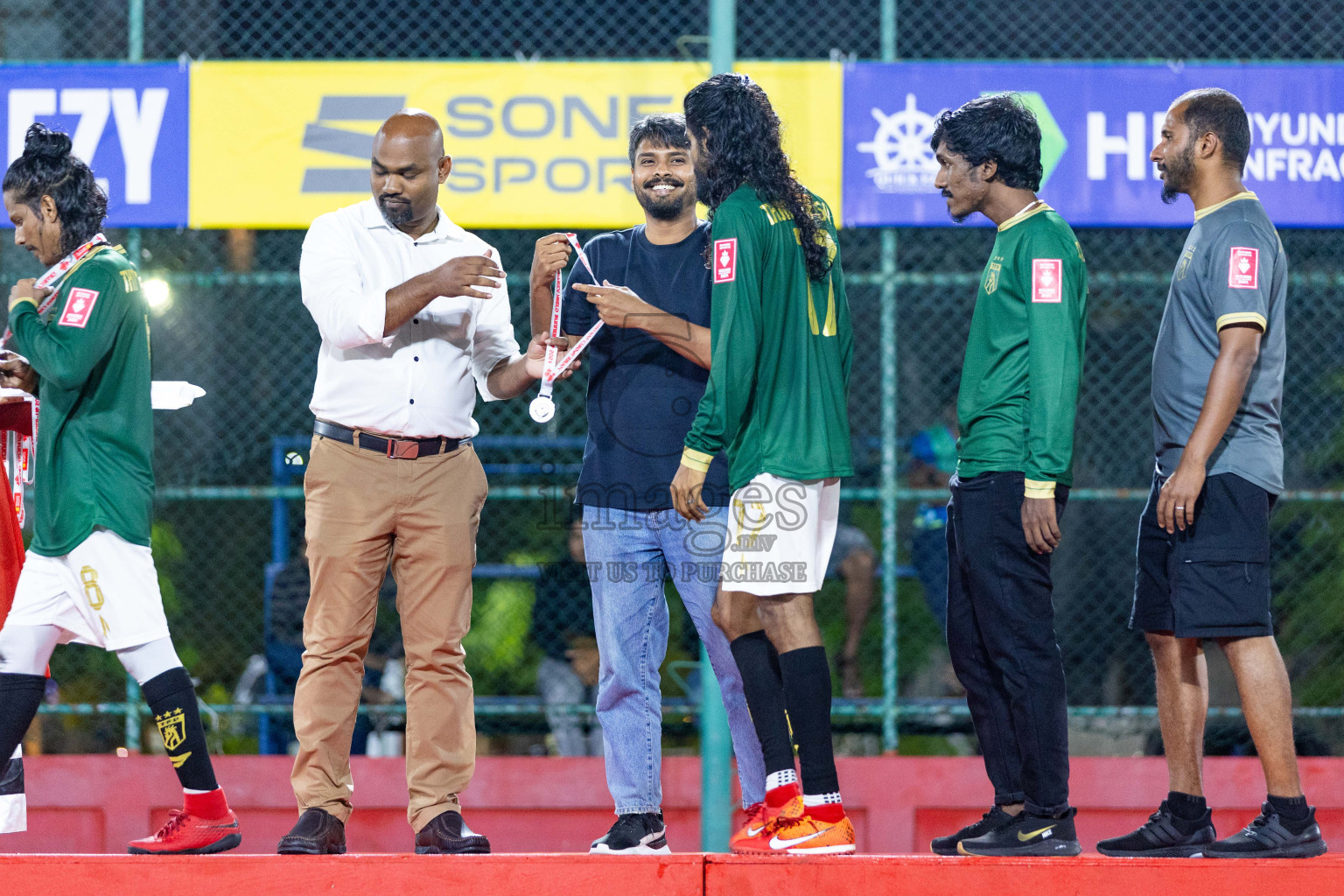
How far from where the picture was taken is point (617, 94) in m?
5.95

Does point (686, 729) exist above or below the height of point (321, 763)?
below

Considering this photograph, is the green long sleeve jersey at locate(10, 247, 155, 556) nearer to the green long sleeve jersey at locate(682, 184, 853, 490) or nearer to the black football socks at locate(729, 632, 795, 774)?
the green long sleeve jersey at locate(682, 184, 853, 490)

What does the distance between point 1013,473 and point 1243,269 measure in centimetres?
83

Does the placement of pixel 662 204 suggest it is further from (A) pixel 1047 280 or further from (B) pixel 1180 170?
(B) pixel 1180 170

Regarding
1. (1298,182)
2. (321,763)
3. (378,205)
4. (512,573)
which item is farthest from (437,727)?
(1298,182)

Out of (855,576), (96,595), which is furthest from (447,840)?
(855,576)

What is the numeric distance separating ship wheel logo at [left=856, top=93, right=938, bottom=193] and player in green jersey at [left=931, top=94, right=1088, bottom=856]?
2.30 metres

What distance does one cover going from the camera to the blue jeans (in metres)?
3.70

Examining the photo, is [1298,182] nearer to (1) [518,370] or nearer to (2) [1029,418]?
(2) [1029,418]

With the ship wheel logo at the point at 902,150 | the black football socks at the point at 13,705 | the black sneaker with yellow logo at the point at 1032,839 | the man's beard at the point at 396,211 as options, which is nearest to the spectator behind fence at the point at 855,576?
the ship wheel logo at the point at 902,150

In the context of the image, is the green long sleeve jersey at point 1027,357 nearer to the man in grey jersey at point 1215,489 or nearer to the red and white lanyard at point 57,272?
the man in grey jersey at point 1215,489

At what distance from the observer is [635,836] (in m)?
3.63

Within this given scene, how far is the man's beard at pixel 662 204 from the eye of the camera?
3793 mm

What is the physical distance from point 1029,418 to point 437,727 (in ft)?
5.85
